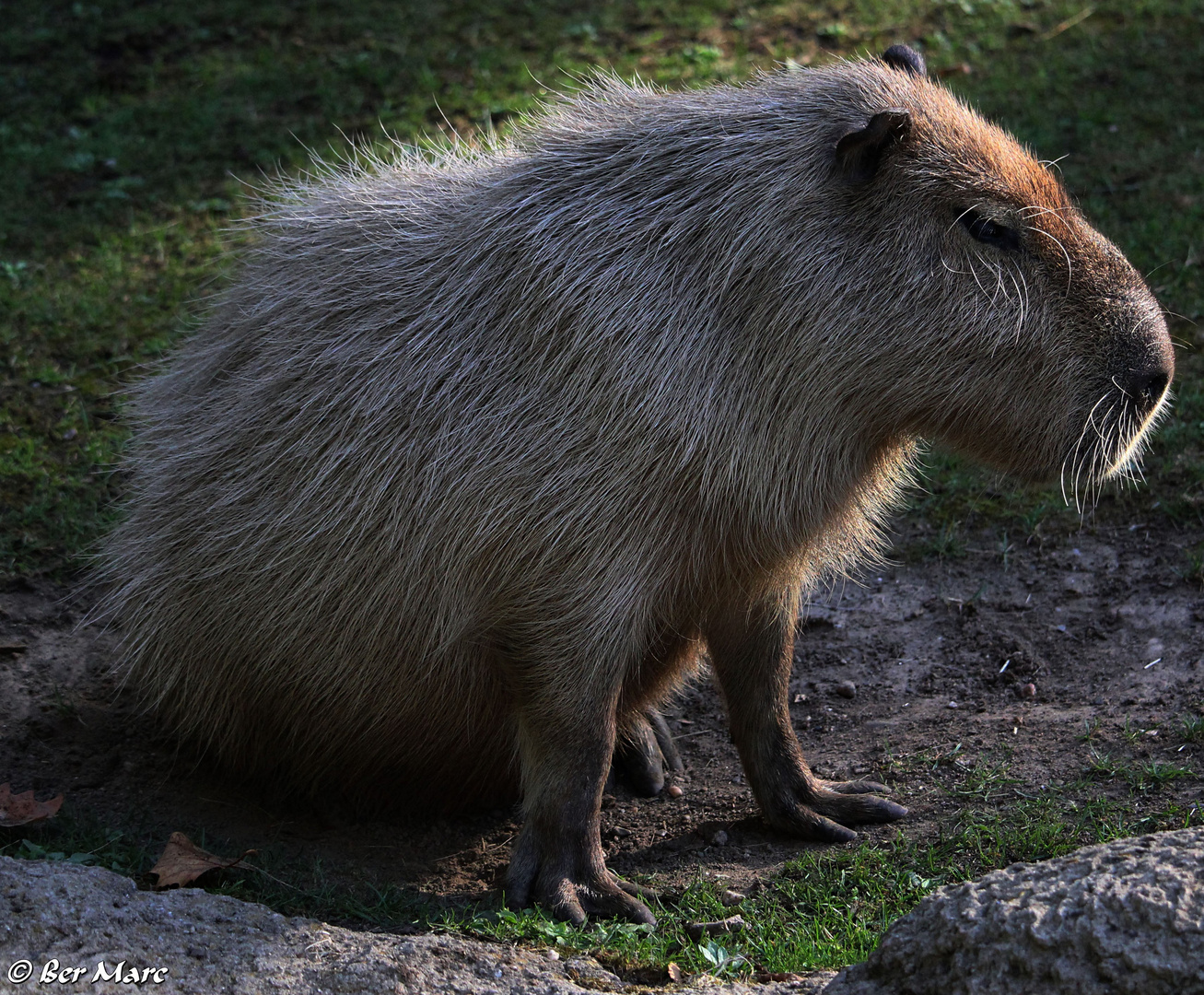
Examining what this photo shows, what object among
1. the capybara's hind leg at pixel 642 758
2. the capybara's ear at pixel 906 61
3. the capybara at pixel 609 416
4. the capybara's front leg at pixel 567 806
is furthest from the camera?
the capybara's hind leg at pixel 642 758

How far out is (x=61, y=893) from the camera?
2693 millimetres

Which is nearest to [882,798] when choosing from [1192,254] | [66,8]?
[1192,254]

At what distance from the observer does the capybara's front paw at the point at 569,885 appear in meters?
3.15

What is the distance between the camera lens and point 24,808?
10.8ft

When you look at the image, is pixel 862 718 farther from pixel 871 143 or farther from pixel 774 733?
pixel 871 143

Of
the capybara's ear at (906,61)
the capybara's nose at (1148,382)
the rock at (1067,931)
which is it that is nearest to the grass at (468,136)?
the rock at (1067,931)

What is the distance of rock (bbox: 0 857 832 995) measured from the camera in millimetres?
2525

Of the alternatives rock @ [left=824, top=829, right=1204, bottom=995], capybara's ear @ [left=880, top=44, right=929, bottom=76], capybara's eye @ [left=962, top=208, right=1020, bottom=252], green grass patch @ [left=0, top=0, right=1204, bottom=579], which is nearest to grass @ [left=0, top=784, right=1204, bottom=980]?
rock @ [left=824, top=829, right=1204, bottom=995]

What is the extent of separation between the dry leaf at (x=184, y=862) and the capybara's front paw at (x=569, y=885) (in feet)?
2.23

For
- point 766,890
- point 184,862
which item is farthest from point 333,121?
point 766,890

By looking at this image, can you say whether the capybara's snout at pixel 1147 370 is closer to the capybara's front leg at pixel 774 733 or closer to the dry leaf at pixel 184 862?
the capybara's front leg at pixel 774 733

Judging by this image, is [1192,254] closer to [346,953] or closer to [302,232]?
[302,232]

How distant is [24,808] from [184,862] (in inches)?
18.8

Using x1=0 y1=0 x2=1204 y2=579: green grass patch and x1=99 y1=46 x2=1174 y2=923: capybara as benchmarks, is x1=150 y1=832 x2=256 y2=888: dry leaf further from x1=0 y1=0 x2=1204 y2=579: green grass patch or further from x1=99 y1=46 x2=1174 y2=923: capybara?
x1=0 y1=0 x2=1204 y2=579: green grass patch
